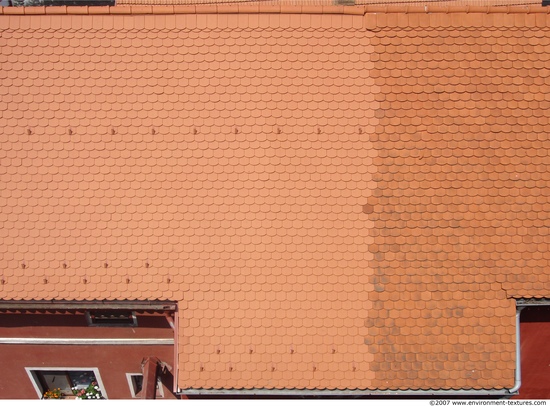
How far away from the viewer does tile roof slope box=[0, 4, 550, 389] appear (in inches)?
408

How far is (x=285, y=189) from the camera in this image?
1045 centimetres

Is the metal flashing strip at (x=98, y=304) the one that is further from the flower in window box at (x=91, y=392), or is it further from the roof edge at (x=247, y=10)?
the roof edge at (x=247, y=10)

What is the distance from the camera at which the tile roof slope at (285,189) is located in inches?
408

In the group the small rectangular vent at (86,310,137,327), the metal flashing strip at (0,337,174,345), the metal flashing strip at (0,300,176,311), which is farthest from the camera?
the metal flashing strip at (0,337,174,345)

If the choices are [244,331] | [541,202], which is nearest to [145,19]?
[244,331]

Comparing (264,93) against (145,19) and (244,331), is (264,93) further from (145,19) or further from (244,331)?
(244,331)

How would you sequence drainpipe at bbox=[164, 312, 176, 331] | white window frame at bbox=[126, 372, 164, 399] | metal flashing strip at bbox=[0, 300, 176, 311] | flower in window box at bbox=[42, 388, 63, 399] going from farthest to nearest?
1. flower in window box at bbox=[42, 388, 63, 399]
2. white window frame at bbox=[126, 372, 164, 399]
3. drainpipe at bbox=[164, 312, 176, 331]
4. metal flashing strip at bbox=[0, 300, 176, 311]

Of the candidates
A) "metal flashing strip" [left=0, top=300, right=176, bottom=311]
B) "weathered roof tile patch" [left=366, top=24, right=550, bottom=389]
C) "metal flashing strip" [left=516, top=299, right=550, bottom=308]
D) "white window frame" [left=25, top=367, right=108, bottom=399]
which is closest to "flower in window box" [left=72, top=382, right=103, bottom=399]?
"white window frame" [left=25, top=367, right=108, bottom=399]

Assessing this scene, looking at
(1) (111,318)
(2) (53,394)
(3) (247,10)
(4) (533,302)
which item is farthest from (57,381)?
(4) (533,302)

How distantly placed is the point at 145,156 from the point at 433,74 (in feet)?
21.4

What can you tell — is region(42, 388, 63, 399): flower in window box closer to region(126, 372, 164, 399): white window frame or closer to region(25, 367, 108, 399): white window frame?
region(25, 367, 108, 399): white window frame

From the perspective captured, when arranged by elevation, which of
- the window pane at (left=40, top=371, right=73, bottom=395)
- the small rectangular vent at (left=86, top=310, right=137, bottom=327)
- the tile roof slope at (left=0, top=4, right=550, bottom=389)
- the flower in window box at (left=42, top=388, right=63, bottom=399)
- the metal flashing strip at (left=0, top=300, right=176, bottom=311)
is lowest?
the flower in window box at (left=42, top=388, right=63, bottom=399)

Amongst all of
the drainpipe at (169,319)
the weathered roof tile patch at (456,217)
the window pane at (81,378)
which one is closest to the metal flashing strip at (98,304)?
the drainpipe at (169,319)

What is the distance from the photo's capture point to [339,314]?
34.0 ft
